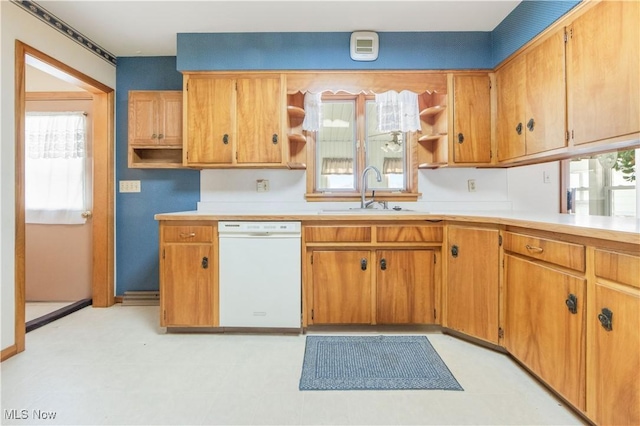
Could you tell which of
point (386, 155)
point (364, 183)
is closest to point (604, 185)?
point (386, 155)

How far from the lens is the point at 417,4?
2186 millimetres

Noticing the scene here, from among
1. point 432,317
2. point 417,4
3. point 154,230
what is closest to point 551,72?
point 417,4

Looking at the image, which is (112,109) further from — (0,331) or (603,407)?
(603,407)

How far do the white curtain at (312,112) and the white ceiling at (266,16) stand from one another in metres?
0.52

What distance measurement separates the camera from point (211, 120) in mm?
2547

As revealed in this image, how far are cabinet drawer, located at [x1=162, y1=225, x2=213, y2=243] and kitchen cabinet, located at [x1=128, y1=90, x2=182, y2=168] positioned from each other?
77 centimetres

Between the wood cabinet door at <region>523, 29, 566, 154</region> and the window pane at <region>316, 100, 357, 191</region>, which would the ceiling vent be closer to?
the window pane at <region>316, 100, 357, 191</region>

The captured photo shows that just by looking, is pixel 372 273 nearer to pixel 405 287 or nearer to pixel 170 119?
pixel 405 287

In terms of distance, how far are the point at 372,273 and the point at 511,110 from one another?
1.63 m

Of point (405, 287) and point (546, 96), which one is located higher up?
point (546, 96)

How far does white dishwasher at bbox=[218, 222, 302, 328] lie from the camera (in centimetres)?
223

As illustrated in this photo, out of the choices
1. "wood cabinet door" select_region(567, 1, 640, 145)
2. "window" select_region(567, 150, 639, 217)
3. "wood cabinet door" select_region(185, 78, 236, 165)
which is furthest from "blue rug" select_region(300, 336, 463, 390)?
"window" select_region(567, 150, 639, 217)

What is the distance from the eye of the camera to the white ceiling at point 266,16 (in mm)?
2184

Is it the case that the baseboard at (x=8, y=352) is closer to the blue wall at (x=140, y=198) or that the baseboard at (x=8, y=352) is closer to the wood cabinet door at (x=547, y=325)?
the blue wall at (x=140, y=198)
